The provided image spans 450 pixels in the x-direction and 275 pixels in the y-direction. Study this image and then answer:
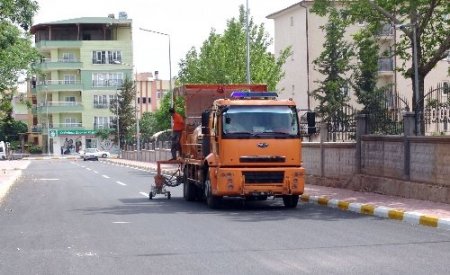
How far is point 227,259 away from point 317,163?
17648 millimetres

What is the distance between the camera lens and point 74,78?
379 feet

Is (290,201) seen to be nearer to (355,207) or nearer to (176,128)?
(355,207)

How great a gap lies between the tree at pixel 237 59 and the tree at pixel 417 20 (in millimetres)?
22504

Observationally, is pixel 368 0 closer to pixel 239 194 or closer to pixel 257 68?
pixel 239 194

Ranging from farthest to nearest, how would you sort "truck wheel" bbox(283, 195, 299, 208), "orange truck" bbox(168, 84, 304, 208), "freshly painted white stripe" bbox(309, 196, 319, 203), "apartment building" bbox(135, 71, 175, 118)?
1. "apartment building" bbox(135, 71, 175, 118)
2. "freshly painted white stripe" bbox(309, 196, 319, 203)
3. "truck wheel" bbox(283, 195, 299, 208)
4. "orange truck" bbox(168, 84, 304, 208)

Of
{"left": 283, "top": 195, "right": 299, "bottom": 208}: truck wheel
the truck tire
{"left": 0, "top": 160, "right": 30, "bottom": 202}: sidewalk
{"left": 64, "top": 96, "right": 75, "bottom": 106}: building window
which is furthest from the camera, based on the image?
{"left": 64, "top": 96, "right": 75, "bottom": 106}: building window

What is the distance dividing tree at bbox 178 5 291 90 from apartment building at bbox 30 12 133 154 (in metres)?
62.1

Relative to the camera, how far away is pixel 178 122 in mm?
24297

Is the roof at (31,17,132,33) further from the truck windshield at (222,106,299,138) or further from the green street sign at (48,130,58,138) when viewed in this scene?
the truck windshield at (222,106,299,138)

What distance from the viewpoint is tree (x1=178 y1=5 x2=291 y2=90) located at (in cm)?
4950

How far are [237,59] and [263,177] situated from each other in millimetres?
30461

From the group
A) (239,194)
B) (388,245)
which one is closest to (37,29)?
(239,194)

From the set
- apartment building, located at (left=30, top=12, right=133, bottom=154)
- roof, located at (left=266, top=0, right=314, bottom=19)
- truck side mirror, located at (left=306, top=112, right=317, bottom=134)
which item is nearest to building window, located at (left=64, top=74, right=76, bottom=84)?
apartment building, located at (left=30, top=12, right=133, bottom=154)

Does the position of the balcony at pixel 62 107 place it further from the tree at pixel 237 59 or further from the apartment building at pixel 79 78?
the tree at pixel 237 59
